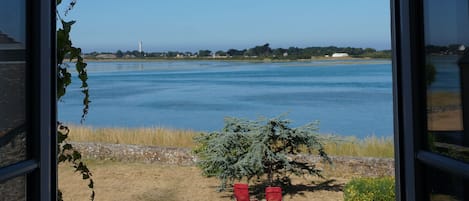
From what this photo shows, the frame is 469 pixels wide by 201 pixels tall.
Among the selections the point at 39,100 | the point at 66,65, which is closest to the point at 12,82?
the point at 39,100

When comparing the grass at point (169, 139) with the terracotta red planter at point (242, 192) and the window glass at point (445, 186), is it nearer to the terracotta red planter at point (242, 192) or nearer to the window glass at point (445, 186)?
the terracotta red planter at point (242, 192)

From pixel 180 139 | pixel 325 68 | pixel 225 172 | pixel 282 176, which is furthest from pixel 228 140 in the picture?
pixel 325 68

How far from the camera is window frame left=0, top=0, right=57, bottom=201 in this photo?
108 cm

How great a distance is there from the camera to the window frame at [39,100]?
1.08 m

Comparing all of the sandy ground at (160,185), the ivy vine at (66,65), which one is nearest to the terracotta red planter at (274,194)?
the sandy ground at (160,185)

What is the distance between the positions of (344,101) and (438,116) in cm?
2145

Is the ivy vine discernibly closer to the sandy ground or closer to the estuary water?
the sandy ground

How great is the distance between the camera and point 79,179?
25.8 ft

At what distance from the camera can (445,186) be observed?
3.18 feet

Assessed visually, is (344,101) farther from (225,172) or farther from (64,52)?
(64,52)

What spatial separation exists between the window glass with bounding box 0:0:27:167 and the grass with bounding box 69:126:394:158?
820cm

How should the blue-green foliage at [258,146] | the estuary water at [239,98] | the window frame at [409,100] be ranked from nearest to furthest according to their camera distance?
the window frame at [409,100] < the blue-green foliage at [258,146] < the estuary water at [239,98]

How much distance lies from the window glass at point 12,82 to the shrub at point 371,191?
13.7ft

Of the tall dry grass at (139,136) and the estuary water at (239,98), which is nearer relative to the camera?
the tall dry grass at (139,136)
